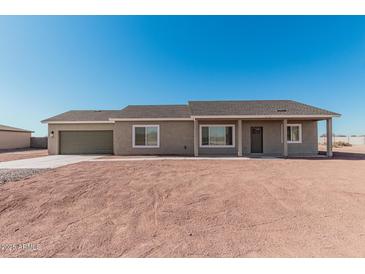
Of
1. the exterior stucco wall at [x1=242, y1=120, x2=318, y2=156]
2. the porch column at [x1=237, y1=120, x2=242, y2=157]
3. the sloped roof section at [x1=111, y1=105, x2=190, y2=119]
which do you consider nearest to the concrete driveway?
the sloped roof section at [x1=111, y1=105, x2=190, y2=119]

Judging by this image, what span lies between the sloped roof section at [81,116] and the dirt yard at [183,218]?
9.68m

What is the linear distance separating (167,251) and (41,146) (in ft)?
88.5

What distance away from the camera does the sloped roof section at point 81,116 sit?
46.7 feet

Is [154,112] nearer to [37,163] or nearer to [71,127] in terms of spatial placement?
[71,127]

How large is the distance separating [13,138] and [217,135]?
938 inches

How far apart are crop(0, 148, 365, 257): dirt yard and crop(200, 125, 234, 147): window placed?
6.98 meters

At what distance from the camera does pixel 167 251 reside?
2338mm

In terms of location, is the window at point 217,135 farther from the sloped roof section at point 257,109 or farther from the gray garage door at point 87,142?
the gray garage door at point 87,142

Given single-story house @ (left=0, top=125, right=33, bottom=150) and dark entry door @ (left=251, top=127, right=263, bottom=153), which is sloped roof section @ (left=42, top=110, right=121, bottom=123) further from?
dark entry door @ (left=251, top=127, right=263, bottom=153)

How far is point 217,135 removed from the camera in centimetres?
1260

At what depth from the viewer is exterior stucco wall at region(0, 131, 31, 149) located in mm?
19366

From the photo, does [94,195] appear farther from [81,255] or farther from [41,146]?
[41,146]

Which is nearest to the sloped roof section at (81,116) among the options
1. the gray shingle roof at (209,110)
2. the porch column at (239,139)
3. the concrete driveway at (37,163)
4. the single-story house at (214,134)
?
the gray shingle roof at (209,110)
